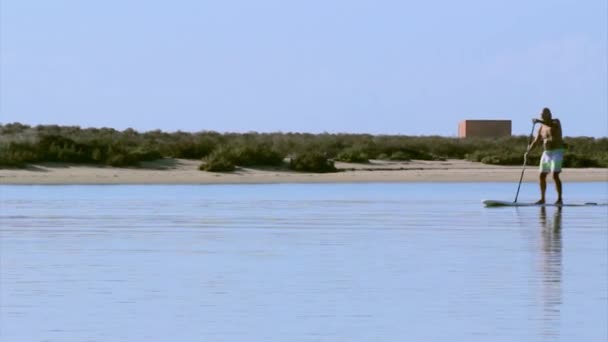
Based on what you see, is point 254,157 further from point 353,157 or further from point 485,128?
point 485,128

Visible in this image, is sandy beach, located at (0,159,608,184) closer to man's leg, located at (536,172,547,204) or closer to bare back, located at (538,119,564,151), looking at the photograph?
bare back, located at (538,119,564,151)

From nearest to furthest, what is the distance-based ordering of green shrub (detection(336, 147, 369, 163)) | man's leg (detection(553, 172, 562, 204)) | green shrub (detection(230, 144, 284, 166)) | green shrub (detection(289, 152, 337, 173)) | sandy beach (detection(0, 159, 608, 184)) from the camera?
man's leg (detection(553, 172, 562, 204)) → sandy beach (detection(0, 159, 608, 184)) → green shrub (detection(289, 152, 337, 173)) → green shrub (detection(230, 144, 284, 166)) → green shrub (detection(336, 147, 369, 163))

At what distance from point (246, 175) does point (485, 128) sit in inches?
2500

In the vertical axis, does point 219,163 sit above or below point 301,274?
above

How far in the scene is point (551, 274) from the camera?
→ 1165 centimetres

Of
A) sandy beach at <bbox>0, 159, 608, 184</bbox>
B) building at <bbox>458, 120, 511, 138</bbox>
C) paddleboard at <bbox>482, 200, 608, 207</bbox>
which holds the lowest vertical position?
paddleboard at <bbox>482, 200, 608, 207</bbox>

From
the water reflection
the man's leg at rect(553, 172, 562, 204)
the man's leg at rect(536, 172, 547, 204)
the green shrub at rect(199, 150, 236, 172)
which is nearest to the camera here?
the water reflection

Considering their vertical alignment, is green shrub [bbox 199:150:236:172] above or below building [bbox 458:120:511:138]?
below

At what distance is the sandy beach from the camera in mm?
32969

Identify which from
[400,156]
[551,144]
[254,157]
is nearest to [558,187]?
[551,144]

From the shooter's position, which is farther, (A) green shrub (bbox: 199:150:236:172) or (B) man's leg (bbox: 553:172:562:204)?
(A) green shrub (bbox: 199:150:236:172)

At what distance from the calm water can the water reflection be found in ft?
0.06

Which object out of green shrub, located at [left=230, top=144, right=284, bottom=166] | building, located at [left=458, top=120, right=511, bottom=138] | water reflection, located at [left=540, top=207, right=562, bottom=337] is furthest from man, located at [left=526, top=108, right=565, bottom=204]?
building, located at [left=458, top=120, right=511, bottom=138]

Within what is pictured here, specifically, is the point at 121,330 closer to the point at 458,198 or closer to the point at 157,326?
the point at 157,326
